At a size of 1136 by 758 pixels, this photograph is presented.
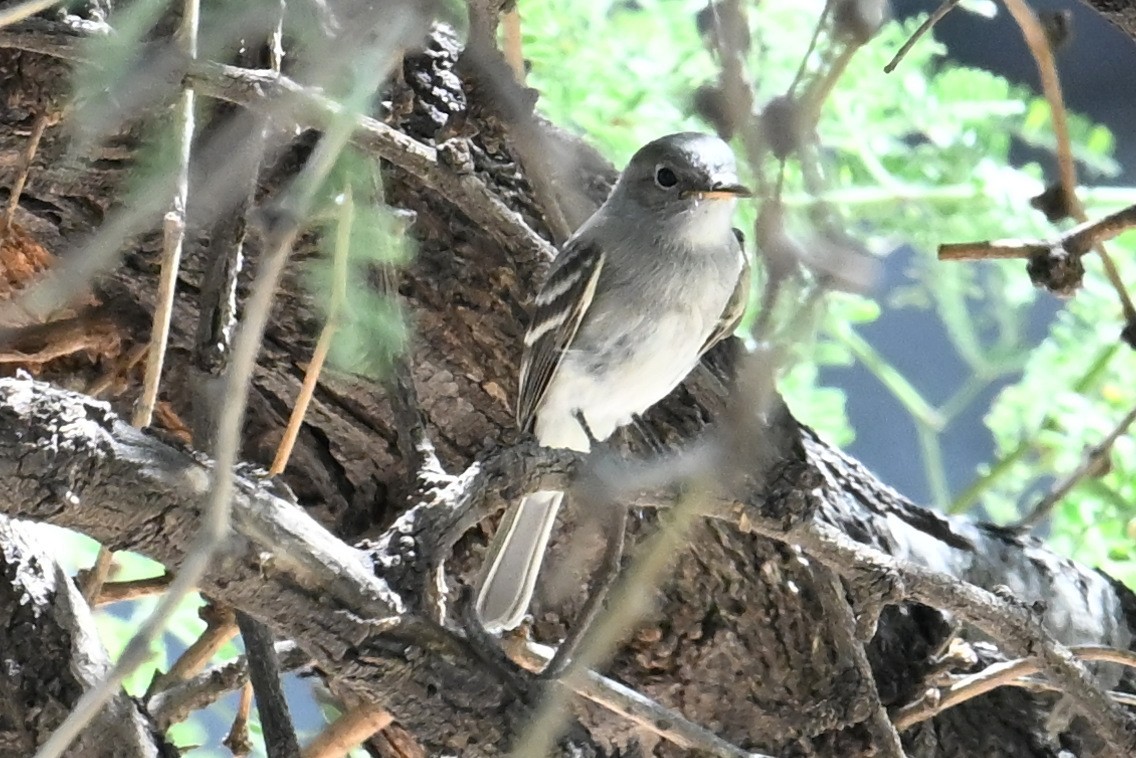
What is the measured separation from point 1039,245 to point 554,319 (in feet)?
2.05

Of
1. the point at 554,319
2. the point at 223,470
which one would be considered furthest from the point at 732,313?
the point at 223,470

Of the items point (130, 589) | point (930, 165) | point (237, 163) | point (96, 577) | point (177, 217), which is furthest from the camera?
point (930, 165)

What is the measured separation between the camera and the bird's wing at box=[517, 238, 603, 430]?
55.6 inches

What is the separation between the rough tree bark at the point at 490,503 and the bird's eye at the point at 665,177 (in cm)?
16

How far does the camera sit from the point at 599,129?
165 centimetres

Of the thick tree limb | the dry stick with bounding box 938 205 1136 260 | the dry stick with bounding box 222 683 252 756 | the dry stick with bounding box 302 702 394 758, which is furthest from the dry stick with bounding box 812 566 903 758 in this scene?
the dry stick with bounding box 222 683 252 756

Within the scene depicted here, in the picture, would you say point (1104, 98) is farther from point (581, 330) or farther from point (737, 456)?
point (737, 456)

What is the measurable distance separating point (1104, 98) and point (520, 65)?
1864 mm

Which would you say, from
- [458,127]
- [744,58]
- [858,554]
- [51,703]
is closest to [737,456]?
[744,58]

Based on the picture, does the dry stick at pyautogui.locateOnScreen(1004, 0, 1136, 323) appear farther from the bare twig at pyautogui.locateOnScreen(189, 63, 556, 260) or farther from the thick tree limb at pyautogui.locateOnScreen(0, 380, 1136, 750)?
the bare twig at pyautogui.locateOnScreen(189, 63, 556, 260)

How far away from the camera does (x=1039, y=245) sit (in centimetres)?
95

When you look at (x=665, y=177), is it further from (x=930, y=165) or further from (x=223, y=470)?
(x=223, y=470)

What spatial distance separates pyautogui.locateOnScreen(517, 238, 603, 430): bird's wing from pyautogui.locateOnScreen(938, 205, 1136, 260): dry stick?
0.56m

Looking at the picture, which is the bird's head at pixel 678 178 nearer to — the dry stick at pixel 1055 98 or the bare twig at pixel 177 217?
the dry stick at pixel 1055 98
